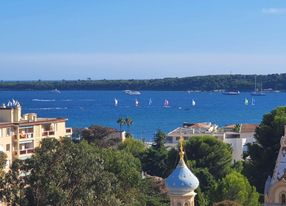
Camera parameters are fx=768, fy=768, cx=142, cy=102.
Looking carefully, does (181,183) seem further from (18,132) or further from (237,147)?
(237,147)

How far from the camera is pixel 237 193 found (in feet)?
157

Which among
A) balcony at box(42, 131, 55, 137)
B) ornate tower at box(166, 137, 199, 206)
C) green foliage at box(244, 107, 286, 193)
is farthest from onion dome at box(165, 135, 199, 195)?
balcony at box(42, 131, 55, 137)

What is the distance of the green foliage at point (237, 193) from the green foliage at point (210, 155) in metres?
17.7

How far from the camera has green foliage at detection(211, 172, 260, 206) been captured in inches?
1871

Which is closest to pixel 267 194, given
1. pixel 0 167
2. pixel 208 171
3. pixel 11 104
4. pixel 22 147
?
pixel 0 167

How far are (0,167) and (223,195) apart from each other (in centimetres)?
1597

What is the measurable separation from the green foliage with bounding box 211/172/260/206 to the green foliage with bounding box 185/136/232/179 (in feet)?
58.0

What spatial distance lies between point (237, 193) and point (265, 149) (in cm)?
875

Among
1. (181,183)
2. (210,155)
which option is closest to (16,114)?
(210,155)

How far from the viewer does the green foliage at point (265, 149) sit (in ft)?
180

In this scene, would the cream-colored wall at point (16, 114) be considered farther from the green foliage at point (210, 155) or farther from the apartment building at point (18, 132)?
the green foliage at point (210, 155)

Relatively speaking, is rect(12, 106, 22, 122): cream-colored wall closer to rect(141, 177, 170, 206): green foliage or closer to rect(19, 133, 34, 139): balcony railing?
rect(19, 133, 34, 139): balcony railing

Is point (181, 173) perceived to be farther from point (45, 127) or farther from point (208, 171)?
point (45, 127)

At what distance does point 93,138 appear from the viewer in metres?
100
